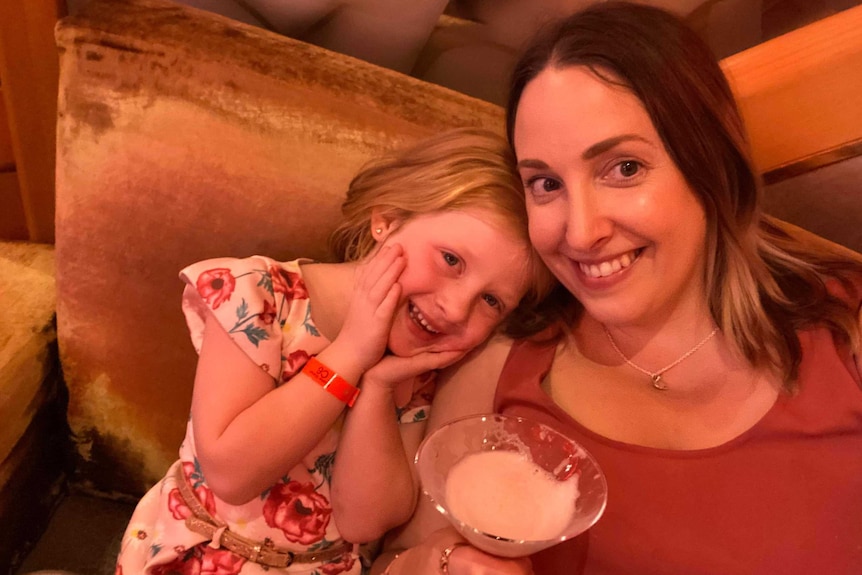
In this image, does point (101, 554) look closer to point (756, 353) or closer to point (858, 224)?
point (756, 353)

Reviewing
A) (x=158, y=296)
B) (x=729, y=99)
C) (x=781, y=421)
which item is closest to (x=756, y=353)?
(x=781, y=421)

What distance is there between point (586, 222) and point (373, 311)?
40cm

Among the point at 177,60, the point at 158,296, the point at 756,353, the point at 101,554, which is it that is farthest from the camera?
the point at 101,554

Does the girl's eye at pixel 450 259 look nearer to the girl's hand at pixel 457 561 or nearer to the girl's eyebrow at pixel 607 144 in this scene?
the girl's eyebrow at pixel 607 144

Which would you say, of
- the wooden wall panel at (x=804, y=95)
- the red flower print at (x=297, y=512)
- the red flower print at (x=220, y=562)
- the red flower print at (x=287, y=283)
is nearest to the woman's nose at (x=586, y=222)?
the wooden wall panel at (x=804, y=95)

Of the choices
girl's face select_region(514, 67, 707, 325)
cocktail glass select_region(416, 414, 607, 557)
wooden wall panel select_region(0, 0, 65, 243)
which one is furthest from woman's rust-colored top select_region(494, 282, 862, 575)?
wooden wall panel select_region(0, 0, 65, 243)

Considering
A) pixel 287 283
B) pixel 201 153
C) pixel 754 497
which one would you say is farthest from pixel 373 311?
pixel 754 497

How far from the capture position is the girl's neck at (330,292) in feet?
4.42

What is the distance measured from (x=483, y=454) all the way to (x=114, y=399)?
2.90 ft

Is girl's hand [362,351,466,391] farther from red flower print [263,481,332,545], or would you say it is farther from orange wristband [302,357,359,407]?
red flower print [263,481,332,545]

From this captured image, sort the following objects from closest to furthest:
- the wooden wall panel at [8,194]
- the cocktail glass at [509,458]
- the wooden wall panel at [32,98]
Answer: the cocktail glass at [509,458] < the wooden wall panel at [32,98] < the wooden wall panel at [8,194]

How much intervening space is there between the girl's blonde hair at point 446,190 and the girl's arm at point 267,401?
13 cm

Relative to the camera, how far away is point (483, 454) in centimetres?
105

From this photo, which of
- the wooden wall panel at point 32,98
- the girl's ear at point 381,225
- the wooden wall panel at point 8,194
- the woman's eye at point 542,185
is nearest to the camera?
the woman's eye at point 542,185
